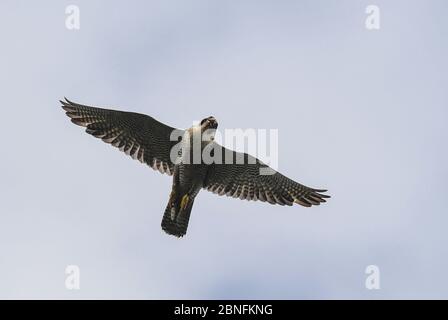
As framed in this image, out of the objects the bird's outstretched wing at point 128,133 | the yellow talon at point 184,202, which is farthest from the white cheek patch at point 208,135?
the yellow talon at point 184,202

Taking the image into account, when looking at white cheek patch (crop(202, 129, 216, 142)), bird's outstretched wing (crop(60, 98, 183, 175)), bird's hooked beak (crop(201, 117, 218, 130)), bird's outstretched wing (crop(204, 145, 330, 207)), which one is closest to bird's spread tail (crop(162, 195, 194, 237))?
bird's outstretched wing (crop(60, 98, 183, 175))

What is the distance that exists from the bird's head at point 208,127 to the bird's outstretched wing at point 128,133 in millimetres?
1202

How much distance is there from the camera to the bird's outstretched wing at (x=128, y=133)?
2244 centimetres

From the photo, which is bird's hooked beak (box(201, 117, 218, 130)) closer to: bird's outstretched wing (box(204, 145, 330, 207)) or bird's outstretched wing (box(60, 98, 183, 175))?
bird's outstretched wing (box(60, 98, 183, 175))

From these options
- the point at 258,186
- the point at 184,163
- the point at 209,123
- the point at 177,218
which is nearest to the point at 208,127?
the point at 209,123

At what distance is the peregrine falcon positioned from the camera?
2186cm

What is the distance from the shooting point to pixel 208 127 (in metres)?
21.4

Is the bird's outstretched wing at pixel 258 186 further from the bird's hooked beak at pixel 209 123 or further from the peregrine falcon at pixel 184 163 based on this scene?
the bird's hooked beak at pixel 209 123

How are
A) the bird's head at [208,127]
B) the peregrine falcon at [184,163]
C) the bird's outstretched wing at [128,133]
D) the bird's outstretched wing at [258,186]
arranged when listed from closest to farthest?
the bird's head at [208,127] < the peregrine falcon at [184,163] < the bird's outstretched wing at [128,133] < the bird's outstretched wing at [258,186]

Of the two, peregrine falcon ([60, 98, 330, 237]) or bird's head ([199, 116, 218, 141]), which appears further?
peregrine falcon ([60, 98, 330, 237])

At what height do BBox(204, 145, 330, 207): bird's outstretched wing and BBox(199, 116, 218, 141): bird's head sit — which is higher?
BBox(199, 116, 218, 141): bird's head
